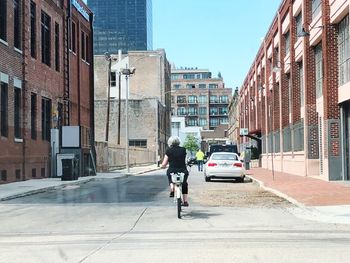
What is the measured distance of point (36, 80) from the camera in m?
30.7

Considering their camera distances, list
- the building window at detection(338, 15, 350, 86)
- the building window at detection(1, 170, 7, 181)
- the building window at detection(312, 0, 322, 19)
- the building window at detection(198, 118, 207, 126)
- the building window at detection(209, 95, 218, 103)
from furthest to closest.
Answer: the building window at detection(198, 118, 207, 126) < the building window at detection(209, 95, 218, 103) < the building window at detection(312, 0, 322, 19) < the building window at detection(1, 170, 7, 181) < the building window at detection(338, 15, 350, 86)

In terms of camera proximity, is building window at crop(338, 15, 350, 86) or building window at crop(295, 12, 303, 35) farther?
building window at crop(295, 12, 303, 35)

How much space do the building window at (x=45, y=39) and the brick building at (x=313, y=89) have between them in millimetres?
13928

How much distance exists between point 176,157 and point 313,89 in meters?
17.9

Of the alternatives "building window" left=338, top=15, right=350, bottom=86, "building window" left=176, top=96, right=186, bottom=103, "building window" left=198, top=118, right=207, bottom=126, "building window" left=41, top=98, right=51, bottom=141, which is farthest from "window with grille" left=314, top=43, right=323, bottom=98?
"building window" left=198, top=118, right=207, bottom=126

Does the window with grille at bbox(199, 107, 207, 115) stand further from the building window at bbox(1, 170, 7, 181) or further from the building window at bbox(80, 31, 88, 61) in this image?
the building window at bbox(1, 170, 7, 181)

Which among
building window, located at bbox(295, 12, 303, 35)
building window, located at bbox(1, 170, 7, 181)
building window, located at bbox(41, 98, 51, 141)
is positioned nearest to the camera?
building window, located at bbox(1, 170, 7, 181)

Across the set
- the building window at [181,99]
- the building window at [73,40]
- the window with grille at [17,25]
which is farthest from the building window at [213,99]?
the window with grille at [17,25]

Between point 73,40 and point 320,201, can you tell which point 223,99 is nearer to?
point 73,40

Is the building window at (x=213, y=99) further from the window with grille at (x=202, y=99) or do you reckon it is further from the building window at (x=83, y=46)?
the building window at (x=83, y=46)

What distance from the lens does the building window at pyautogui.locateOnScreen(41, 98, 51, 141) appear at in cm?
3203

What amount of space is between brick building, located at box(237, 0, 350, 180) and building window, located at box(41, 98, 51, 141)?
1309cm

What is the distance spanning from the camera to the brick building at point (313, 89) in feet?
80.0

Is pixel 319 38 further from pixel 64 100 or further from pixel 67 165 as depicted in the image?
pixel 64 100
